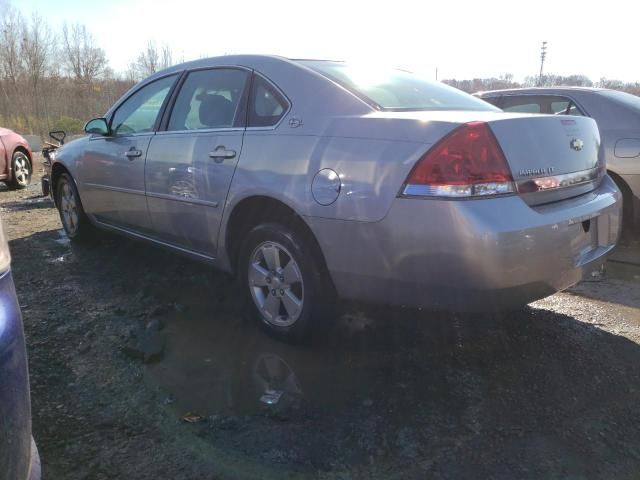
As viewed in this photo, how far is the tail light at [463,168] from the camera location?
95.3 inches

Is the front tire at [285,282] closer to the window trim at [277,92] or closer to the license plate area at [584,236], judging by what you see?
the window trim at [277,92]

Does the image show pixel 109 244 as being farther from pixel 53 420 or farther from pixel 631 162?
pixel 631 162

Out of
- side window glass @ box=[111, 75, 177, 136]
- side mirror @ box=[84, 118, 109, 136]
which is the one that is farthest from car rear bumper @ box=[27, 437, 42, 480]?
side mirror @ box=[84, 118, 109, 136]

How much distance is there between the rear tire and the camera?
5363mm

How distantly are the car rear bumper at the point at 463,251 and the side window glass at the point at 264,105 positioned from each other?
78 cm

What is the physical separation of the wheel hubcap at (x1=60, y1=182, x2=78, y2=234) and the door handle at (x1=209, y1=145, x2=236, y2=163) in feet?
8.62

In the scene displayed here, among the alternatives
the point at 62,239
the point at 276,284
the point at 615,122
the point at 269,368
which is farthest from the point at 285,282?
the point at 615,122

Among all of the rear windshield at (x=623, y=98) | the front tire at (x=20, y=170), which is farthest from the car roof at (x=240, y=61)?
the front tire at (x=20, y=170)

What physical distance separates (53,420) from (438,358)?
2007mm

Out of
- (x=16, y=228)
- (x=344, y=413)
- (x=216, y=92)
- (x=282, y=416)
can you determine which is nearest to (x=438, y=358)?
(x=344, y=413)

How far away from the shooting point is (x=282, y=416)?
8.41 ft

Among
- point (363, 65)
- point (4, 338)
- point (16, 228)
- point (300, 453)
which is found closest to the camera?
point (4, 338)

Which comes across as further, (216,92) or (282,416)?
(216,92)

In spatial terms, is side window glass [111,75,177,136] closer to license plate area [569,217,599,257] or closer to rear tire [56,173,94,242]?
rear tire [56,173,94,242]
